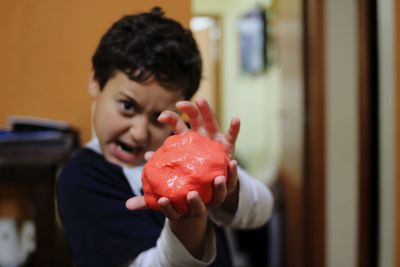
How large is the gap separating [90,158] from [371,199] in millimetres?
1277

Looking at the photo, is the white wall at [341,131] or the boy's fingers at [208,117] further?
the white wall at [341,131]

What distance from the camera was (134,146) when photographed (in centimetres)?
37

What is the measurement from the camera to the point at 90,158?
406 mm

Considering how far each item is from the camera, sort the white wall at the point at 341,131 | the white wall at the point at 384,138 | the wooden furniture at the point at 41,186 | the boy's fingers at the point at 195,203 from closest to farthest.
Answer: the boy's fingers at the point at 195,203 → the wooden furniture at the point at 41,186 → the white wall at the point at 384,138 → the white wall at the point at 341,131

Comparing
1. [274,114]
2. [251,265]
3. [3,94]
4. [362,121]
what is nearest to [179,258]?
[3,94]

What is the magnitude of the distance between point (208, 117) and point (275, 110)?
1.91m

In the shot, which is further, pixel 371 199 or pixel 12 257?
pixel 371 199

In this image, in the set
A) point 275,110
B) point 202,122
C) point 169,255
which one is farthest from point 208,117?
point 275,110

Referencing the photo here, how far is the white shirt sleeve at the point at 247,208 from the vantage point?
0.44 m

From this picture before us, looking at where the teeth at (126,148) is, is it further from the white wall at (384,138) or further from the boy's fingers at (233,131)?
the white wall at (384,138)

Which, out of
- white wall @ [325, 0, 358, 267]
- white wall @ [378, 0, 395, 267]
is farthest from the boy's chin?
white wall @ [325, 0, 358, 267]

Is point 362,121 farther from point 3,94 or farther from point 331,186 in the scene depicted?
point 3,94

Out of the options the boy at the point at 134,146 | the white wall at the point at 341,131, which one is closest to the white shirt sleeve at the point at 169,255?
the boy at the point at 134,146

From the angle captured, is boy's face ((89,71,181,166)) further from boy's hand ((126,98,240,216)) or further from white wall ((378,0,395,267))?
white wall ((378,0,395,267))
